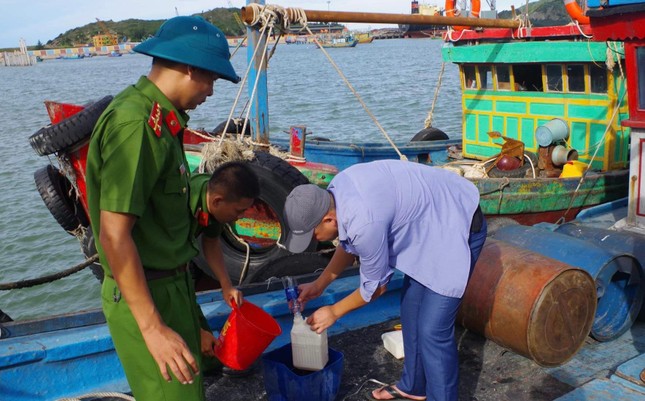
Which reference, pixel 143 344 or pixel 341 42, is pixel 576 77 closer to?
pixel 143 344

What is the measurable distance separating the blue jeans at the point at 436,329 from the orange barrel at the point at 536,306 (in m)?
0.65

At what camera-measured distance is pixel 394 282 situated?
467cm

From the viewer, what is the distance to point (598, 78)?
7.55 m

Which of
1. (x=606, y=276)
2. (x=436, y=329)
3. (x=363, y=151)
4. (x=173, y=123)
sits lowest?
(x=363, y=151)

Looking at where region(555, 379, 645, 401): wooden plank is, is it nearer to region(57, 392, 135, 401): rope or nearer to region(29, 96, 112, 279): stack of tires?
region(57, 392, 135, 401): rope

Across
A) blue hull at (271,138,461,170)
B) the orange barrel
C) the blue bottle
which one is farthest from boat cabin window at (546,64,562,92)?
the blue bottle

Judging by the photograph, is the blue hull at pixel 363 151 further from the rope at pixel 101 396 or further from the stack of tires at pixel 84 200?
the rope at pixel 101 396

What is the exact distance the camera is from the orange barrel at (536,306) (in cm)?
362

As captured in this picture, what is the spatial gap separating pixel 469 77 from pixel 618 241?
5.00 metres

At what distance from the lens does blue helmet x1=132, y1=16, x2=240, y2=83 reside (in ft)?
7.58

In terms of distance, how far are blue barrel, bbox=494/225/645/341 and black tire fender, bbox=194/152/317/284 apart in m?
1.89

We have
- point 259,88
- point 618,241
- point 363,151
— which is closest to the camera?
point 618,241

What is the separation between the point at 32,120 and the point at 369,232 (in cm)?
2380

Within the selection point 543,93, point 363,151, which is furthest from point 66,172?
point 543,93
